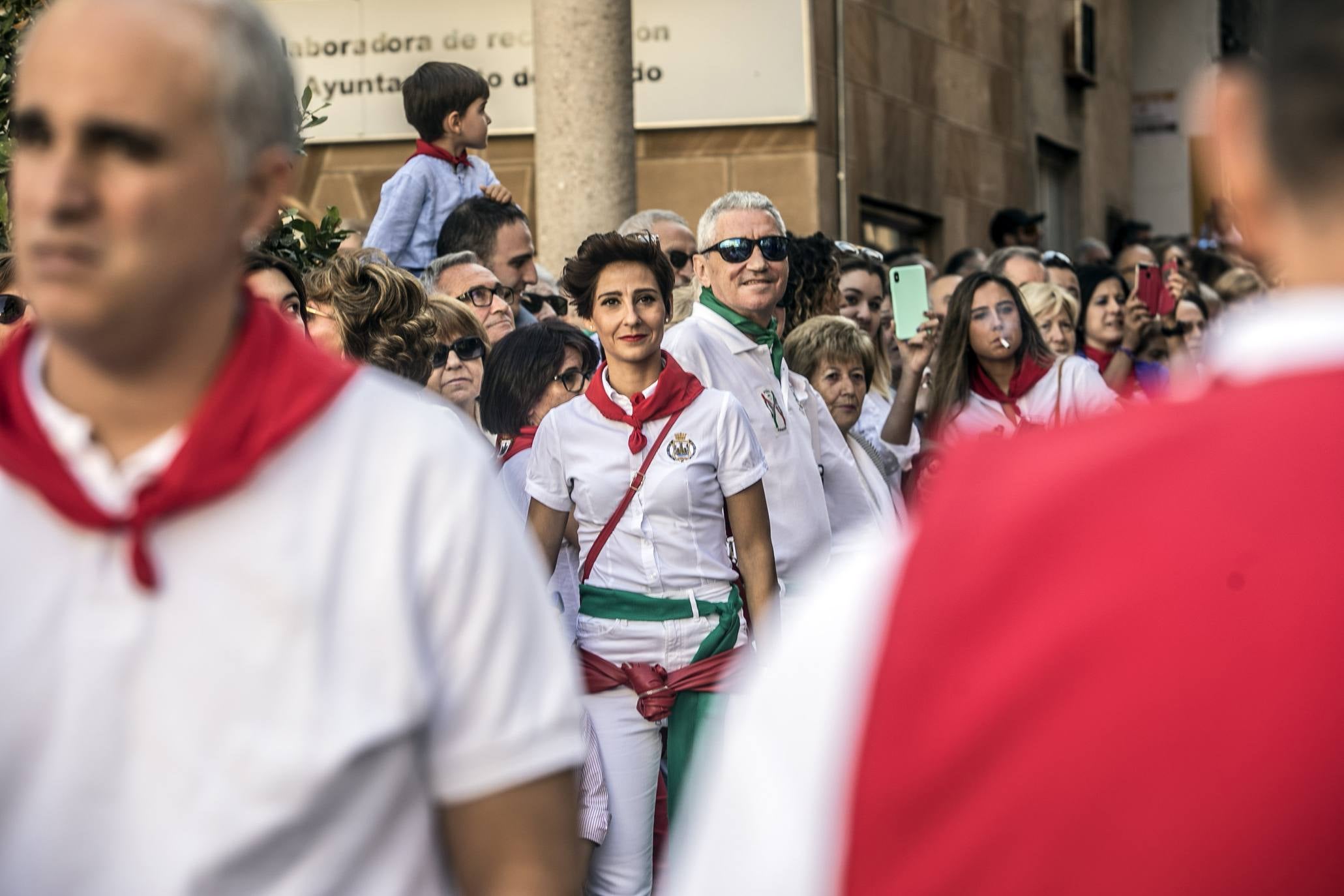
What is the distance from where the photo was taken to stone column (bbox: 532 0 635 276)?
37.1ft

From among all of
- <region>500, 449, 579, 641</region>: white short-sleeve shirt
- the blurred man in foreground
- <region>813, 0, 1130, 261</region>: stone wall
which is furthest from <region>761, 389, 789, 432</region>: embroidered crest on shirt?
<region>813, 0, 1130, 261</region>: stone wall

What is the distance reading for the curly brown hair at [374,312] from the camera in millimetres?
5910

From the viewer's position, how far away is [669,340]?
23.7 ft

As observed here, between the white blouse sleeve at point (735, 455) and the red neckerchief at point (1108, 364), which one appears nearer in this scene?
the white blouse sleeve at point (735, 455)

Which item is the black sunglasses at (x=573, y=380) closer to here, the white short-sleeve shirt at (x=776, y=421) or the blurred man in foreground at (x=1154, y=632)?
the white short-sleeve shirt at (x=776, y=421)

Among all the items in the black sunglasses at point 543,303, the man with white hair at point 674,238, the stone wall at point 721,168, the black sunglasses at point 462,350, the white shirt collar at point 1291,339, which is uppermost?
the stone wall at point 721,168

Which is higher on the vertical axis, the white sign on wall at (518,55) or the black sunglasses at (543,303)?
the white sign on wall at (518,55)

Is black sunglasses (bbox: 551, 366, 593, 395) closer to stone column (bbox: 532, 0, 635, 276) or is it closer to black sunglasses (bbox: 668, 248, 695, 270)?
black sunglasses (bbox: 668, 248, 695, 270)

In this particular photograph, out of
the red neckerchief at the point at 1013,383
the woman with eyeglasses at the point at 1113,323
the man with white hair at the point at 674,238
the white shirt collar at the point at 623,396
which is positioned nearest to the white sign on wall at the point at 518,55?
the woman with eyeglasses at the point at 1113,323

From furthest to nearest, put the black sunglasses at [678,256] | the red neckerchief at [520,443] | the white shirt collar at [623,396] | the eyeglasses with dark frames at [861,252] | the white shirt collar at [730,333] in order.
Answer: the eyeglasses with dark frames at [861,252]
the black sunglasses at [678,256]
the white shirt collar at [730,333]
the red neckerchief at [520,443]
the white shirt collar at [623,396]

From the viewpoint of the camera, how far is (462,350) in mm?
6668

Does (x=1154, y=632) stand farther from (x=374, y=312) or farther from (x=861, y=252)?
(x=861, y=252)

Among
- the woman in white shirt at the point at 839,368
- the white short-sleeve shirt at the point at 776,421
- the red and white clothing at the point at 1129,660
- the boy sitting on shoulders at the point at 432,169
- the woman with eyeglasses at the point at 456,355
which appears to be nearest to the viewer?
the red and white clothing at the point at 1129,660

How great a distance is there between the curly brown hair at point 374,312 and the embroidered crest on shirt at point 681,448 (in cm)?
78
